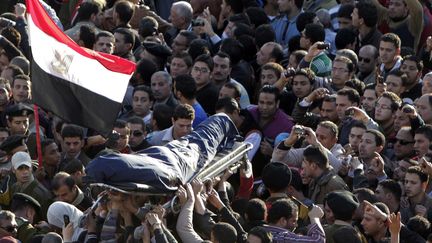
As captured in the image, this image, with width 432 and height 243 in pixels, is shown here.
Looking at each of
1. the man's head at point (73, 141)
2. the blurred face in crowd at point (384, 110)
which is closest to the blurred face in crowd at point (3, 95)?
the man's head at point (73, 141)

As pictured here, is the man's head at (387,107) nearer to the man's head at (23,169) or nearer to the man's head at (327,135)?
the man's head at (327,135)

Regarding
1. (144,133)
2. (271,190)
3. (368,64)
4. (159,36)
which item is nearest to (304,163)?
(271,190)

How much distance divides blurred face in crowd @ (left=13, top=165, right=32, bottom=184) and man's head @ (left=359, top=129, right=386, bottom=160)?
3.21 meters

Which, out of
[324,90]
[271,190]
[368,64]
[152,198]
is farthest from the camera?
[368,64]

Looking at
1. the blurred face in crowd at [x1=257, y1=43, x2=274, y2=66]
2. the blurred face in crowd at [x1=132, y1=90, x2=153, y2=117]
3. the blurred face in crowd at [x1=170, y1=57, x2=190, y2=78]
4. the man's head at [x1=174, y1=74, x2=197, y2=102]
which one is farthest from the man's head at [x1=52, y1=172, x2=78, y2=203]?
the blurred face in crowd at [x1=257, y1=43, x2=274, y2=66]

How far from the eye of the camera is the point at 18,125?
1864 centimetres

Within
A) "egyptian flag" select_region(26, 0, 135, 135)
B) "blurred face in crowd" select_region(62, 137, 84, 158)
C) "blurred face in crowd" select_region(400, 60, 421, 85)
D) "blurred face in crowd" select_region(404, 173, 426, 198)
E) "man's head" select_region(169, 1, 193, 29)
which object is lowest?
"man's head" select_region(169, 1, 193, 29)

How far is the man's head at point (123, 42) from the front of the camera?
2067 cm

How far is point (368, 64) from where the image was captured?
66.0 ft

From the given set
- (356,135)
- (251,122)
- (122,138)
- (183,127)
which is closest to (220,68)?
(251,122)

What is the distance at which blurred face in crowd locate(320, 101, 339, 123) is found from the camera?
18422 millimetres

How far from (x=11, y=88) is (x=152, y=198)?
18.2 feet

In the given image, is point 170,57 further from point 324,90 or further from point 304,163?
→ point 304,163

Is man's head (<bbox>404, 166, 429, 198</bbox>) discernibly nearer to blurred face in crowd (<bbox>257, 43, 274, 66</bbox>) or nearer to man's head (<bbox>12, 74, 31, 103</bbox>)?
blurred face in crowd (<bbox>257, 43, 274, 66</bbox>)
